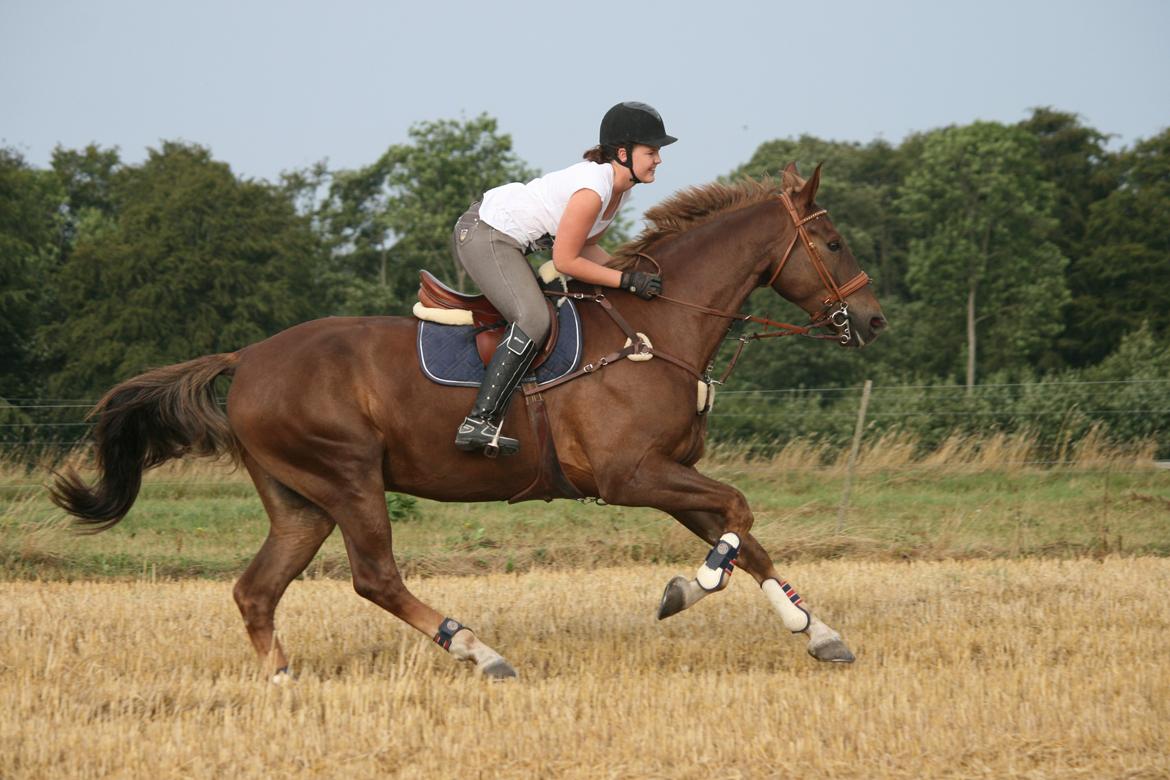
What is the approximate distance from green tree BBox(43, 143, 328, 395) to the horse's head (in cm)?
3439

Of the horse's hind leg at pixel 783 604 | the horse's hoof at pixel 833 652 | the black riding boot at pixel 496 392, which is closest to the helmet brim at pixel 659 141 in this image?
the black riding boot at pixel 496 392

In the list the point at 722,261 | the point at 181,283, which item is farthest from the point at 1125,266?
the point at 722,261

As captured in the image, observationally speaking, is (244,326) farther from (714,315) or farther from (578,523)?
(714,315)

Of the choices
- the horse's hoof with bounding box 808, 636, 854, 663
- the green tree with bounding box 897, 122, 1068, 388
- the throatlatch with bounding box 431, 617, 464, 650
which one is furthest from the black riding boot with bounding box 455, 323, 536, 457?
the green tree with bounding box 897, 122, 1068, 388

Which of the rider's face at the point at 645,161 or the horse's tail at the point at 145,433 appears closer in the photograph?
the rider's face at the point at 645,161

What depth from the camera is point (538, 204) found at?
671cm

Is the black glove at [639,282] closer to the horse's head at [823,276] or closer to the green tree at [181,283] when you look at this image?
the horse's head at [823,276]

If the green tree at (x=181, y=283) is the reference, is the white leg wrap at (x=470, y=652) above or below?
below

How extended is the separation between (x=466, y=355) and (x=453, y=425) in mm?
385

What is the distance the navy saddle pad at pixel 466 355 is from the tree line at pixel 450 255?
33.6 meters

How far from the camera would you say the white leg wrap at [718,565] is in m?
6.48

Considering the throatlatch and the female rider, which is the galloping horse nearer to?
the throatlatch

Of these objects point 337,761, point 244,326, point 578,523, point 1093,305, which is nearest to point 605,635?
point 337,761

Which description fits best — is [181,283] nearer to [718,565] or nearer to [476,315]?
[476,315]
